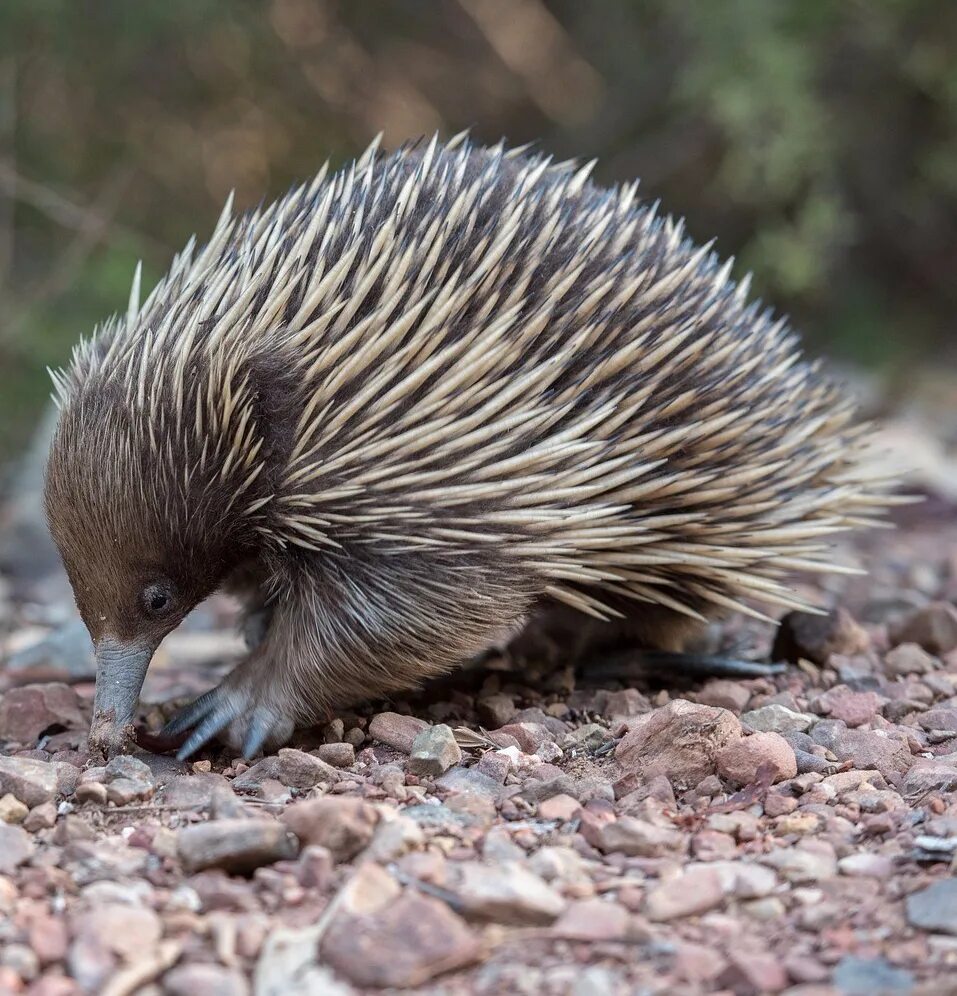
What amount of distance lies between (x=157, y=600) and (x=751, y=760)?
1.34m

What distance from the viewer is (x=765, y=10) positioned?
6711 millimetres

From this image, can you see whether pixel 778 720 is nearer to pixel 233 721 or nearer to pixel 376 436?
pixel 376 436

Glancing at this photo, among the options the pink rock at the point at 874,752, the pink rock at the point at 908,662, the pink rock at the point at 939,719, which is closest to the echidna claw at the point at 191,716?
the pink rock at the point at 874,752

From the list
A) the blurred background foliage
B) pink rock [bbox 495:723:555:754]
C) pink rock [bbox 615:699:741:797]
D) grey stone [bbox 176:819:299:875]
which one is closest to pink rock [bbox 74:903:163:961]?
grey stone [bbox 176:819:299:875]

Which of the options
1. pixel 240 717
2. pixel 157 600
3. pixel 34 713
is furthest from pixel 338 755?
pixel 34 713

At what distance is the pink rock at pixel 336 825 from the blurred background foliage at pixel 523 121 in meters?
3.39

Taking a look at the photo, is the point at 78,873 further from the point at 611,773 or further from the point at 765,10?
the point at 765,10

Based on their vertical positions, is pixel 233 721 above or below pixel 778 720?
below

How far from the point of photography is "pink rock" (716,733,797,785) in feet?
9.00

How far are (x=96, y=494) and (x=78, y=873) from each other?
952 millimetres

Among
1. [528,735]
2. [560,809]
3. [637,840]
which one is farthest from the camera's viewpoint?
[528,735]

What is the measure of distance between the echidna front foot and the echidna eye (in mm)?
232

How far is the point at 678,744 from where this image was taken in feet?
9.17

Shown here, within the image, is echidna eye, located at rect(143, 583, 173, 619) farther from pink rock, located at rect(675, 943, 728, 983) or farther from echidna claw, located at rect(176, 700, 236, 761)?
pink rock, located at rect(675, 943, 728, 983)
